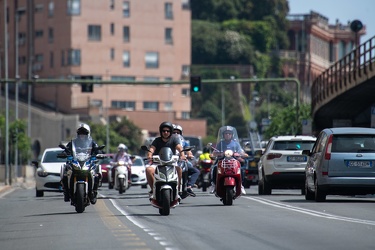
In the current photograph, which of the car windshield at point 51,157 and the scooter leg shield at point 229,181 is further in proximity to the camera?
the car windshield at point 51,157

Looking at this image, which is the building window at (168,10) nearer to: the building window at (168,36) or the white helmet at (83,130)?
the building window at (168,36)

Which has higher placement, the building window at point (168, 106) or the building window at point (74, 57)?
the building window at point (74, 57)

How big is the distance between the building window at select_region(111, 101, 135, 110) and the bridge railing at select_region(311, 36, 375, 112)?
66.2 meters

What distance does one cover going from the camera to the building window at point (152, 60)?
13375cm

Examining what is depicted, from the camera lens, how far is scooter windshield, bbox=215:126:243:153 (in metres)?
29.5

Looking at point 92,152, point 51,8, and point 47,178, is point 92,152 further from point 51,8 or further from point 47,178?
point 51,8

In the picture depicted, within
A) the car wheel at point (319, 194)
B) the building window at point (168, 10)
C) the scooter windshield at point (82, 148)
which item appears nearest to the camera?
the scooter windshield at point (82, 148)

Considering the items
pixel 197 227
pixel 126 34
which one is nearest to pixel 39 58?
pixel 126 34

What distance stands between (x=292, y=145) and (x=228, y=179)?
8.90 metres

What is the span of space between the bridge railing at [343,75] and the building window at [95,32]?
208ft

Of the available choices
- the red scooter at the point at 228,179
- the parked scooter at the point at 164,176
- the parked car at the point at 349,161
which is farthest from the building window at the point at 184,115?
the parked scooter at the point at 164,176

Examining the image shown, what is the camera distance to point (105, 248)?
16703mm

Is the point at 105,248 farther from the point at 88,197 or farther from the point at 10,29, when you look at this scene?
the point at 10,29

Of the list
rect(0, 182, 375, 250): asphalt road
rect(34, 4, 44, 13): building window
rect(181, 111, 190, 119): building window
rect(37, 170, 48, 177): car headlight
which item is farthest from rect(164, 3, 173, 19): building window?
rect(0, 182, 375, 250): asphalt road
